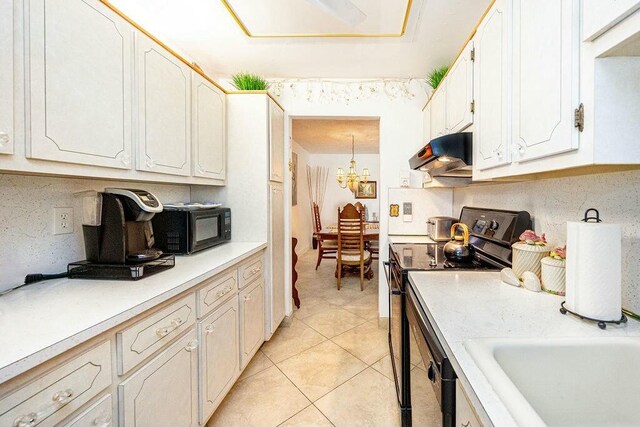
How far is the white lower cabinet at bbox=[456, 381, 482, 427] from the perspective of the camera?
23.0 inches

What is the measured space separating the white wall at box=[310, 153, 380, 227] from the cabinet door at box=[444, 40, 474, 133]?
5081mm

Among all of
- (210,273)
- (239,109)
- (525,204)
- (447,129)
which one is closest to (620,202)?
(525,204)

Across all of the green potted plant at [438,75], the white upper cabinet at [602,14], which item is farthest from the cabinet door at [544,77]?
the green potted plant at [438,75]

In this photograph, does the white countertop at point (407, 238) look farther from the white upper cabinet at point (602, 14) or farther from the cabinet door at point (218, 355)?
the white upper cabinet at point (602, 14)

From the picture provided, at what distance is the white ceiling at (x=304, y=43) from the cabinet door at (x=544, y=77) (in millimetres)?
884

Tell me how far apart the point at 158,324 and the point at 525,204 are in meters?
1.86

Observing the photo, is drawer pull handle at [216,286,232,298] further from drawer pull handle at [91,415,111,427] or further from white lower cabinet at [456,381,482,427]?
white lower cabinet at [456,381,482,427]

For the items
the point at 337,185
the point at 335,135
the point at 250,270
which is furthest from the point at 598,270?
the point at 337,185

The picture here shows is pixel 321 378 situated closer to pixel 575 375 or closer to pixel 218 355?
pixel 218 355

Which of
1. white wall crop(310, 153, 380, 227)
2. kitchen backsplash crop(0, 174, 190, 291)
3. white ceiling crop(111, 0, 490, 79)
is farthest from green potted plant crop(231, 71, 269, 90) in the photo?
white wall crop(310, 153, 380, 227)

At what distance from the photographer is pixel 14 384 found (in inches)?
24.4

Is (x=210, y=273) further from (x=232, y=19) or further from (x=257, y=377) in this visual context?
(x=232, y=19)

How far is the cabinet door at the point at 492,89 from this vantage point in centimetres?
113

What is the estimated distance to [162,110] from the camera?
5.01 feet
